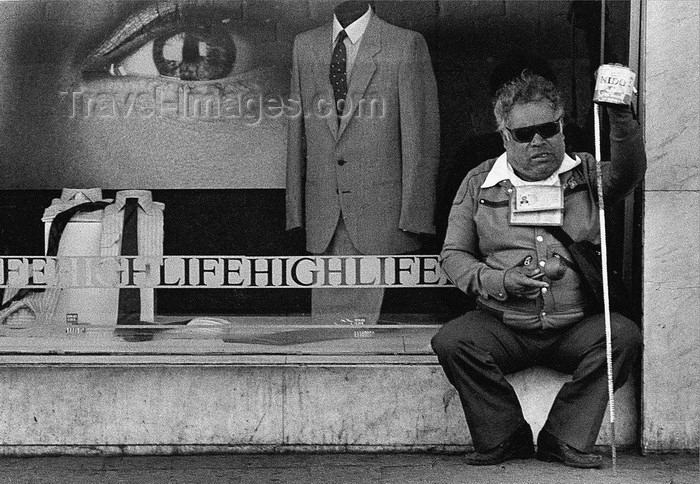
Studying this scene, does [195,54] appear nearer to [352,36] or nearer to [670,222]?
[352,36]

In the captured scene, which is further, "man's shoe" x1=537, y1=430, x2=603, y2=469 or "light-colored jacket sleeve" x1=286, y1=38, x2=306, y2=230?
"light-colored jacket sleeve" x1=286, y1=38, x2=306, y2=230

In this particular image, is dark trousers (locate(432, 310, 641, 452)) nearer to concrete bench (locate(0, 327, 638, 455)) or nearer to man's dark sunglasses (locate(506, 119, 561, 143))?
concrete bench (locate(0, 327, 638, 455))

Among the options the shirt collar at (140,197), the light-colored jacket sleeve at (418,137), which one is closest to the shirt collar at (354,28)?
the light-colored jacket sleeve at (418,137)

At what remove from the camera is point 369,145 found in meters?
6.74

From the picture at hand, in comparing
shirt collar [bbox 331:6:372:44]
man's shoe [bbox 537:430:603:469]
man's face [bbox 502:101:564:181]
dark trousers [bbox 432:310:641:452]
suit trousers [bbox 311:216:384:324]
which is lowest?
man's shoe [bbox 537:430:603:469]

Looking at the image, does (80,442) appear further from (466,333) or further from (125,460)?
(466,333)

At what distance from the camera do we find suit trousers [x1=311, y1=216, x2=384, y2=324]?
6.77 m

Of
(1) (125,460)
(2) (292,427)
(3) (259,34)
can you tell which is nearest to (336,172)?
(3) (259,34)

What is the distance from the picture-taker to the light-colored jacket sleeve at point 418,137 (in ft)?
21.9

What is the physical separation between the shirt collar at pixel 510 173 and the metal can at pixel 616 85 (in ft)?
1.93

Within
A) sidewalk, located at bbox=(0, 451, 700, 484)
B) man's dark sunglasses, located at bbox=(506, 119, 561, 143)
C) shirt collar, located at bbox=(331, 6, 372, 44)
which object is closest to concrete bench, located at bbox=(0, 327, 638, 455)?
sidewalk, located at bbox=(0, 451, 700, 484)

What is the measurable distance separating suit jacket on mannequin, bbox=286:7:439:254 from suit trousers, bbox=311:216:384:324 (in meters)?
0.03

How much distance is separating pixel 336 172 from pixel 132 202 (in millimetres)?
992

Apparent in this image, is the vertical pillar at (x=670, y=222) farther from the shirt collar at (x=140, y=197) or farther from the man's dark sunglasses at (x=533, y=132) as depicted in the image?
the shirt collar at (x=140, y=197)
